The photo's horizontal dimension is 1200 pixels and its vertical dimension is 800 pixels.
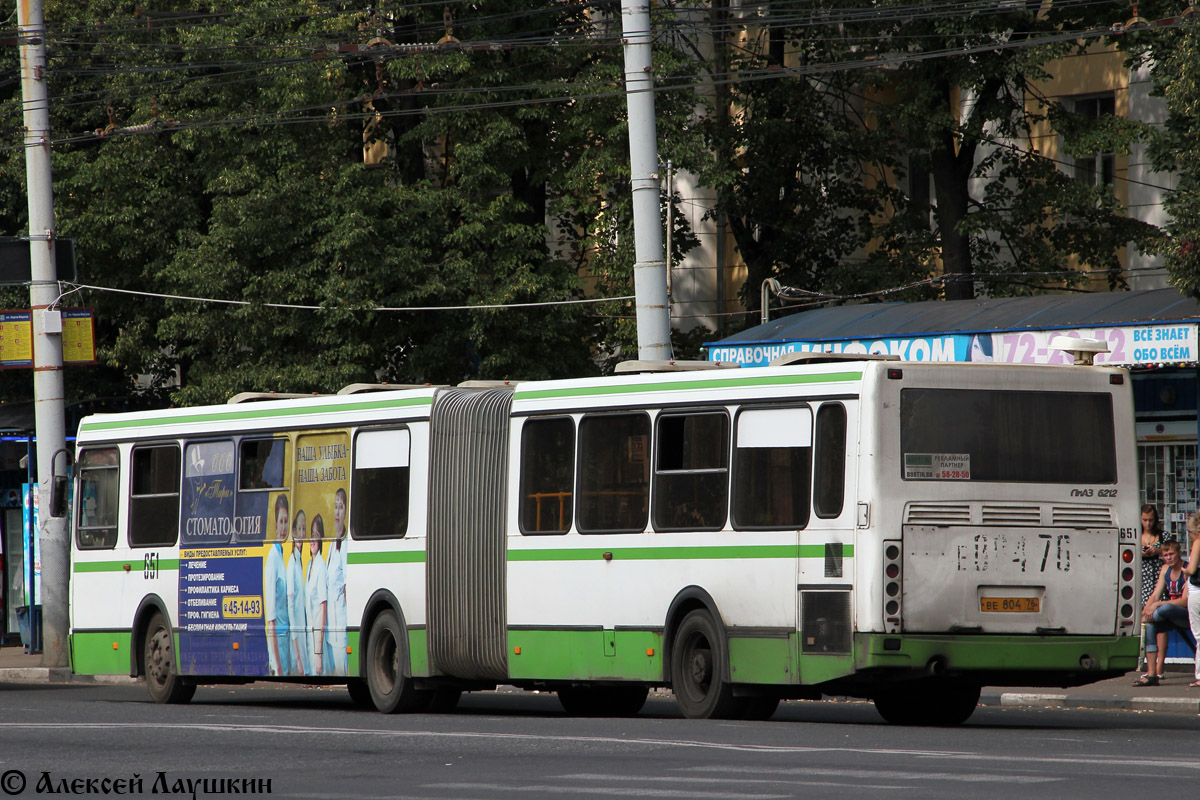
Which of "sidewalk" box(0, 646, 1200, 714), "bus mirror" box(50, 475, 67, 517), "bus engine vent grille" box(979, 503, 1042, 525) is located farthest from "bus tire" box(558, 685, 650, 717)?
"bus mirror" box(50, 475, 67, 517)

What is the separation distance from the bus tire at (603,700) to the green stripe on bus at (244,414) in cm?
286

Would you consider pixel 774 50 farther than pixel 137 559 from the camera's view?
Yes

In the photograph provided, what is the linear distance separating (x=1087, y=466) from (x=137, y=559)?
990 centimetres

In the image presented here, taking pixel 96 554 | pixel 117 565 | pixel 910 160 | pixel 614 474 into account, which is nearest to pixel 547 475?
pixel 614 474

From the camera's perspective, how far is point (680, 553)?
52.1 ft

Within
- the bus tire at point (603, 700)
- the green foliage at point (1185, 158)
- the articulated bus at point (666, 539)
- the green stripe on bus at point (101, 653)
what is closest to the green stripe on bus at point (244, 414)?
the articulated bus at point (666, 539)

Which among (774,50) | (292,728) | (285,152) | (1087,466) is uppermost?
(774,50)

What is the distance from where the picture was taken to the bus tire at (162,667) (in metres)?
20.1

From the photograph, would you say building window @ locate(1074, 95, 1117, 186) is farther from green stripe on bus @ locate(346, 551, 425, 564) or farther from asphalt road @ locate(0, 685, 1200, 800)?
green stripe on bus @ locate(346, 551, 425, 564)

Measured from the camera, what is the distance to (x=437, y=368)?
30266mm

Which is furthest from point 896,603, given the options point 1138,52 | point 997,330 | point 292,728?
point 1138,52

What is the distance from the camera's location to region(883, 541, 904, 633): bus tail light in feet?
47.2

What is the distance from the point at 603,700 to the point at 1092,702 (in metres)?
4.24

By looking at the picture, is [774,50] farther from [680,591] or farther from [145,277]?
[680,591]
